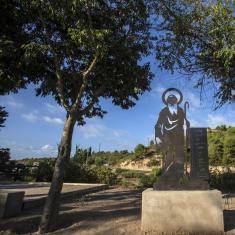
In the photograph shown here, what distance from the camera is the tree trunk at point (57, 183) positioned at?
8.68 metres

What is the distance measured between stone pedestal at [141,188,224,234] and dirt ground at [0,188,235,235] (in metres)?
0.34

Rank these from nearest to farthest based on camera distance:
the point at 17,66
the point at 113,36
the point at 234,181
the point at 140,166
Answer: the point at 113,36 → the point at 17,66 → the point at 234,181 → the point at 140,166

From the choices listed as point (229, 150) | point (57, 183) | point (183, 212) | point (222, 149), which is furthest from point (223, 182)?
point (222, 149)

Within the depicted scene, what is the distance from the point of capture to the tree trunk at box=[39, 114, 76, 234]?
28.5 feet

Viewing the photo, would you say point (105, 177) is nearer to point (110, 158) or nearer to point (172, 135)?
point (172, 135)

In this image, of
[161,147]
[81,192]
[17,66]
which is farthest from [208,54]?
[81,192]

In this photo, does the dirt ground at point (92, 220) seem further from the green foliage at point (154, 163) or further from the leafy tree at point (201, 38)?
the green foliage at point (154, 163)

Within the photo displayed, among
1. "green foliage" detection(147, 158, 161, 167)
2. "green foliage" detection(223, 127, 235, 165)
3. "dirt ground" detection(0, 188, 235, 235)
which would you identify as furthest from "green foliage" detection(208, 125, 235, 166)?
"dirt ground" detection(0, 188, 235, 235)

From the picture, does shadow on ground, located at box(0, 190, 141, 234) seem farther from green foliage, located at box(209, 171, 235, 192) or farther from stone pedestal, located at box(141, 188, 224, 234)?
green foliage, located at box(209, 171, 235, 192)

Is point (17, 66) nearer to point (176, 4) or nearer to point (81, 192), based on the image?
point (176, 4)

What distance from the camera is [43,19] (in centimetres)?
987

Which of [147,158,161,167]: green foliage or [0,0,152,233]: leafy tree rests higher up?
[147,158,161,167]: green foliage

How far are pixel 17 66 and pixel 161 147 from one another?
4.20 m

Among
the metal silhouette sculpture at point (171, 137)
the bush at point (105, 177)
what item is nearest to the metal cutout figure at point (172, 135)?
the metal silhouette sculpture at point (171, 137)
